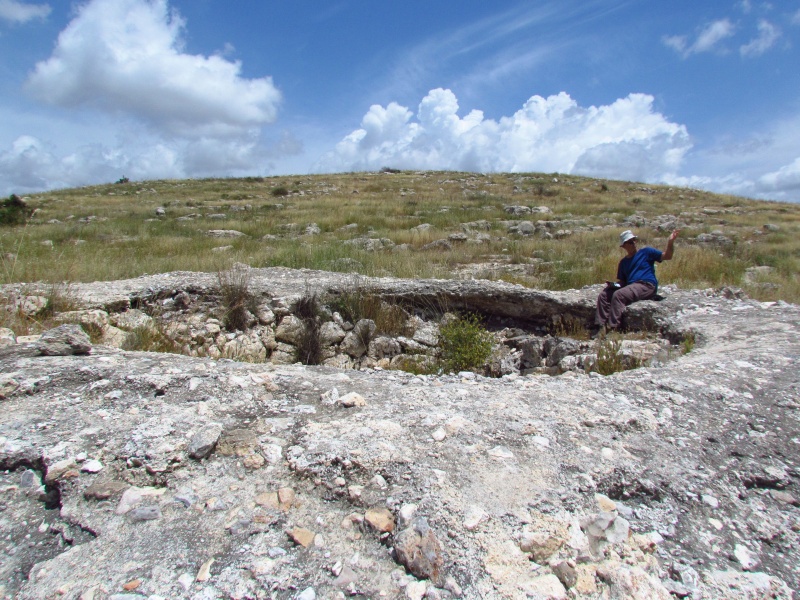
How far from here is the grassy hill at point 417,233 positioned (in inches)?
284

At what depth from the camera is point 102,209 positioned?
17.7 m

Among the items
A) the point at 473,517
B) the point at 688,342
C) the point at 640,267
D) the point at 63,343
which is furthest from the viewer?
the point at 640,267

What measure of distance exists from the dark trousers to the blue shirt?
102 millimetres

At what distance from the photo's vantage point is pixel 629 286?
17.3 feet

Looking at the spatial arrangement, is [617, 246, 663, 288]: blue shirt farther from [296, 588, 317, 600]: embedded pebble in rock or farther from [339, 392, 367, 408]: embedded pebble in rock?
[296, 588, 317, 600]: embedded pebble in rock

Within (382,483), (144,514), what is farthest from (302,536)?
(144,514)

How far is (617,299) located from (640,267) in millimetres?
767

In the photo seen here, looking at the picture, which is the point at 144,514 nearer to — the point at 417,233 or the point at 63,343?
the point at 63,343

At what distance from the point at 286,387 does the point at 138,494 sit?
936 millimetres

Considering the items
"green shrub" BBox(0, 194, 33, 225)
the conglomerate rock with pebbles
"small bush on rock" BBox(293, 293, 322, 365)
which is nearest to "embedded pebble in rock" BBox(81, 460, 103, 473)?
the conglomerate rock with pebbles

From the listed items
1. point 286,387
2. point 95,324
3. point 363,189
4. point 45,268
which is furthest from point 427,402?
point 363,189

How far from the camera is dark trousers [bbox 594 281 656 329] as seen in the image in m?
5.04

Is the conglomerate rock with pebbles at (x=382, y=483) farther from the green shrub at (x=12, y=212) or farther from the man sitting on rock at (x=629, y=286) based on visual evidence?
the green shrub at (x=12, y=212)

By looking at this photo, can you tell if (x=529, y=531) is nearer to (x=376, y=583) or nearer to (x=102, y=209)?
(x=376, y=583)
